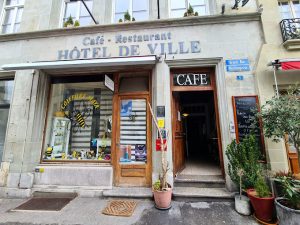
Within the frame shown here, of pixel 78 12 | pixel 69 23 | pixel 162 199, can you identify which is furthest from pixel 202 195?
pixel 78 12

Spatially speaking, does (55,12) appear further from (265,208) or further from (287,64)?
(265,208)

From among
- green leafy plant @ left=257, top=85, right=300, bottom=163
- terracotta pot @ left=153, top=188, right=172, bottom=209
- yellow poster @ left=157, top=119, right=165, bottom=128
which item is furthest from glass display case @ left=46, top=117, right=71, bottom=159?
green leafy plant @ left=257, top=85, right=300, bottom=163

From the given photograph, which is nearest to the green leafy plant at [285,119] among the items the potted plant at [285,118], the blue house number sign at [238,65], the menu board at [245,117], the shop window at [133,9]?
the potted plant at [285,118]

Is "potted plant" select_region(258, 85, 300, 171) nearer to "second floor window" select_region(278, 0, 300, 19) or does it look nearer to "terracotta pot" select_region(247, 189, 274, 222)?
"terracotta pot" select_region(247, 189, 274, 222)

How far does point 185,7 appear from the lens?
5.56 m

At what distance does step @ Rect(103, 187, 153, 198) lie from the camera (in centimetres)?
407

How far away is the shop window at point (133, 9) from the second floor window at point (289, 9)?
4.19 meters

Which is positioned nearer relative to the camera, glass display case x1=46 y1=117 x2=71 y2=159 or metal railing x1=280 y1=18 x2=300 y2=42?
metal railing x1=280 y1=18 x2=300 y2=42

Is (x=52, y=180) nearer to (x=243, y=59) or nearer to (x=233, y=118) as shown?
(x=233, y=118)

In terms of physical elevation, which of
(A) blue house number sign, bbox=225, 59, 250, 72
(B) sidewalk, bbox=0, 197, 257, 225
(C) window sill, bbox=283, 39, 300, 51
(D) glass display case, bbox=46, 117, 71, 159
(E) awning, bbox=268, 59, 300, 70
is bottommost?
(B) sidewalk, bbox=0, 197, 257, 225

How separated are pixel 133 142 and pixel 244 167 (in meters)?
2.86

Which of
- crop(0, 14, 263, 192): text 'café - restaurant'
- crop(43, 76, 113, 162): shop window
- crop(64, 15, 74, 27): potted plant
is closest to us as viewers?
crop(0, 14, 263, 192): text 'café - restaurant'

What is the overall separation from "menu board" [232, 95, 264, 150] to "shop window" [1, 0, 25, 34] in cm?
802

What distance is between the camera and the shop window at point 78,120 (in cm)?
516
